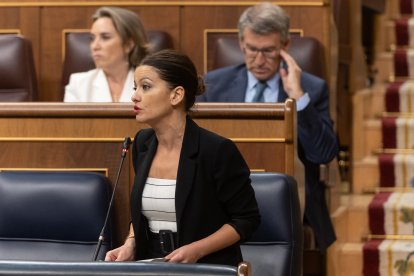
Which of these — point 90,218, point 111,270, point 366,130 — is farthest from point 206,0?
point 111,270

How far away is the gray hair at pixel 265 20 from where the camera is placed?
2.31m

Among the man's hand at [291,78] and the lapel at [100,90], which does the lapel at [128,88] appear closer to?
the lapel at [100,90]

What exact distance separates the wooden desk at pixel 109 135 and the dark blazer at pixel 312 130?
0.26 metres

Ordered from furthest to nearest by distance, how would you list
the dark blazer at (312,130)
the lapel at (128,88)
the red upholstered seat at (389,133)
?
the red upholstered seat at (389,133) < the lapel at (128,88) < the dark blazer at (312,130)

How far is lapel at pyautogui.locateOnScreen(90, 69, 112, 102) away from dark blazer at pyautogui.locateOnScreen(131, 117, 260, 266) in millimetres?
1022

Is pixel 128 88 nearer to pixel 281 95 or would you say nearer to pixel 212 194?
pixel 281 95

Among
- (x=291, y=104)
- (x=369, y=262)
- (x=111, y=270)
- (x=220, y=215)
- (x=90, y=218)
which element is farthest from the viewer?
(x=369, y=262)

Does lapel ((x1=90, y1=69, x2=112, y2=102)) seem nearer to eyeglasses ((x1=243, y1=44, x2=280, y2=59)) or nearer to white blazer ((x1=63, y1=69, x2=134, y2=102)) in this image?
white blazer ((x1=63, y1=69, x2=134, y2=102))

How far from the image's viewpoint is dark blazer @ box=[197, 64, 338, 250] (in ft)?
7.23

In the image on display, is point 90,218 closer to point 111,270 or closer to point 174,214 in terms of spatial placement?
point 174,214

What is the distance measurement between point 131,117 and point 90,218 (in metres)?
0.24

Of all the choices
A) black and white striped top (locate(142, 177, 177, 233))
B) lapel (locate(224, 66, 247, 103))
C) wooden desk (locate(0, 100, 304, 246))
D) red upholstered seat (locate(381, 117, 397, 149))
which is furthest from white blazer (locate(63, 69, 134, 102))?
black and white striped top (locate(142, 177, 177, 233))

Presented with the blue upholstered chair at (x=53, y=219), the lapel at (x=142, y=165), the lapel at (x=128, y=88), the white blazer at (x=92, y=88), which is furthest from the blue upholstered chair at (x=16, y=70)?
the lapel at (x=142, y=165)

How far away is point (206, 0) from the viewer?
9.07ft
